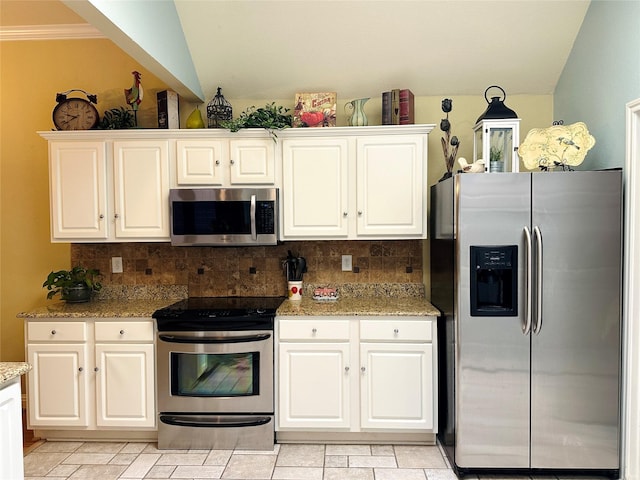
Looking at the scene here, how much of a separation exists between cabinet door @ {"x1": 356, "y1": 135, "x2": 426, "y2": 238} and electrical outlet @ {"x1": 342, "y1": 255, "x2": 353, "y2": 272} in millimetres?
415

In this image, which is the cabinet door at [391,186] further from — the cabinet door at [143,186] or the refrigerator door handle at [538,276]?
the cabinet door at [143,186]

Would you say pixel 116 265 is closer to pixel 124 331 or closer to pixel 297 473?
pixel 124 331

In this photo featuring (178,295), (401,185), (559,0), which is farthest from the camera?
(178,295)

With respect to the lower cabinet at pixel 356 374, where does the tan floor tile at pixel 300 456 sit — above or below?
below

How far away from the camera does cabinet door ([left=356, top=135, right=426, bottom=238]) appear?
3.04 metres

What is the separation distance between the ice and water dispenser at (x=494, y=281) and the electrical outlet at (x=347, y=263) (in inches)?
44.1

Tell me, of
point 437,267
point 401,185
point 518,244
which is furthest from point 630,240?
point 401,185

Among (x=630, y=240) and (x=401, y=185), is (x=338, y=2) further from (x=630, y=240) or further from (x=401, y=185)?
(x=630, y=240)

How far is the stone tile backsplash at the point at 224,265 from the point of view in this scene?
11.4 ft

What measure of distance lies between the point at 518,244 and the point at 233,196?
72.0 inches

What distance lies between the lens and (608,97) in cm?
266

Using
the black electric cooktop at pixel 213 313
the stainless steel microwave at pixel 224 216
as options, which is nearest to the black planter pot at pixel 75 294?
the black electric cooktop at pixel 213 313

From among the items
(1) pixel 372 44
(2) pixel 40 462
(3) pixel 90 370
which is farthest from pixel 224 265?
(1) pixel 372 44

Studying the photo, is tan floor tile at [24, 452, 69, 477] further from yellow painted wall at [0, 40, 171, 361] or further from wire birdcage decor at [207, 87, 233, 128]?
wire birdcage decor at [207, 87, 233, 128]
